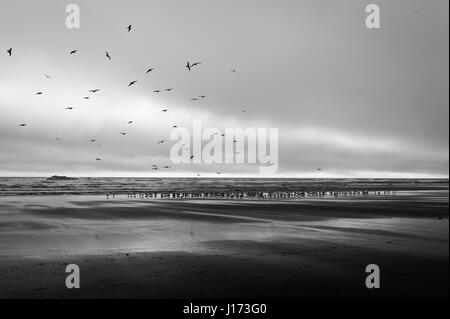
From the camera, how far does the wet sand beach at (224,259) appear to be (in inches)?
447

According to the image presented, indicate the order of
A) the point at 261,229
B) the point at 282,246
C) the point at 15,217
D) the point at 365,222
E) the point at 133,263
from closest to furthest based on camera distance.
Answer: the point at 133,263, the point at 282,246, the point at 261,229, the point at 365,222, the point at 15,217

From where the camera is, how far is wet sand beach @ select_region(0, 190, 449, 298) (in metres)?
11.3

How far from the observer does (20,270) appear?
13547 millimetres

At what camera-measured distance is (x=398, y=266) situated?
44.9 ft

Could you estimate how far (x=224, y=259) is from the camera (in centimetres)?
1547

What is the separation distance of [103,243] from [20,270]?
5685 mm
